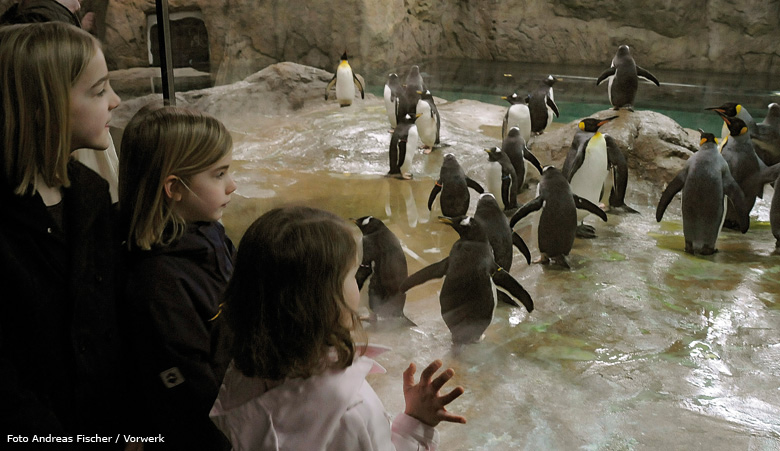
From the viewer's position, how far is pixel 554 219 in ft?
10.9

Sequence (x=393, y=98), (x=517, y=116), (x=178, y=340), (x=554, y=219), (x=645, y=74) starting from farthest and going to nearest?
(x=393, y=98) → (x=517, y=116) → (x=645, y=74) → (x=554, y=219) → (x=178, y=340)

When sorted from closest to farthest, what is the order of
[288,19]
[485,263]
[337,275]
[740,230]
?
[337,275] < [485,263] < [740,230] < [288,19]

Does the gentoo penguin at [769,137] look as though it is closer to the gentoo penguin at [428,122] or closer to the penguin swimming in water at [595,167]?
the penguin swimming in water at [595,167]

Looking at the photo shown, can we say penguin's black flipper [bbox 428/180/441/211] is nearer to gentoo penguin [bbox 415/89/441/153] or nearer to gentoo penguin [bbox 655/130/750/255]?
gentoo penguin [bbox 655/130/750/255]

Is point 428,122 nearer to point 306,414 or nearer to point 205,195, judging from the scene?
point 205,195

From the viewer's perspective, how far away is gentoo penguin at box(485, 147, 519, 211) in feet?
13.4

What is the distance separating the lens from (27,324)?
973 millimetres

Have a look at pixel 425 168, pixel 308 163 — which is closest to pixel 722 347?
pixel 425 168

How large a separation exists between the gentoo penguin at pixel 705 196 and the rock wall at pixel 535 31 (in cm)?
175

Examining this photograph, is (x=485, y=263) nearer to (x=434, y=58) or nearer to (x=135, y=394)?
(x=135, y=394)

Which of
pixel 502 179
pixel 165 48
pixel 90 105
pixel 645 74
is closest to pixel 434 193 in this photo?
pixel 502 179

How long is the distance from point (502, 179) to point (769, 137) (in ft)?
7.39

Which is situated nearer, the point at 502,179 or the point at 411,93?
the point at 502,179

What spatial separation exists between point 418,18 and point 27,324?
5.22m
